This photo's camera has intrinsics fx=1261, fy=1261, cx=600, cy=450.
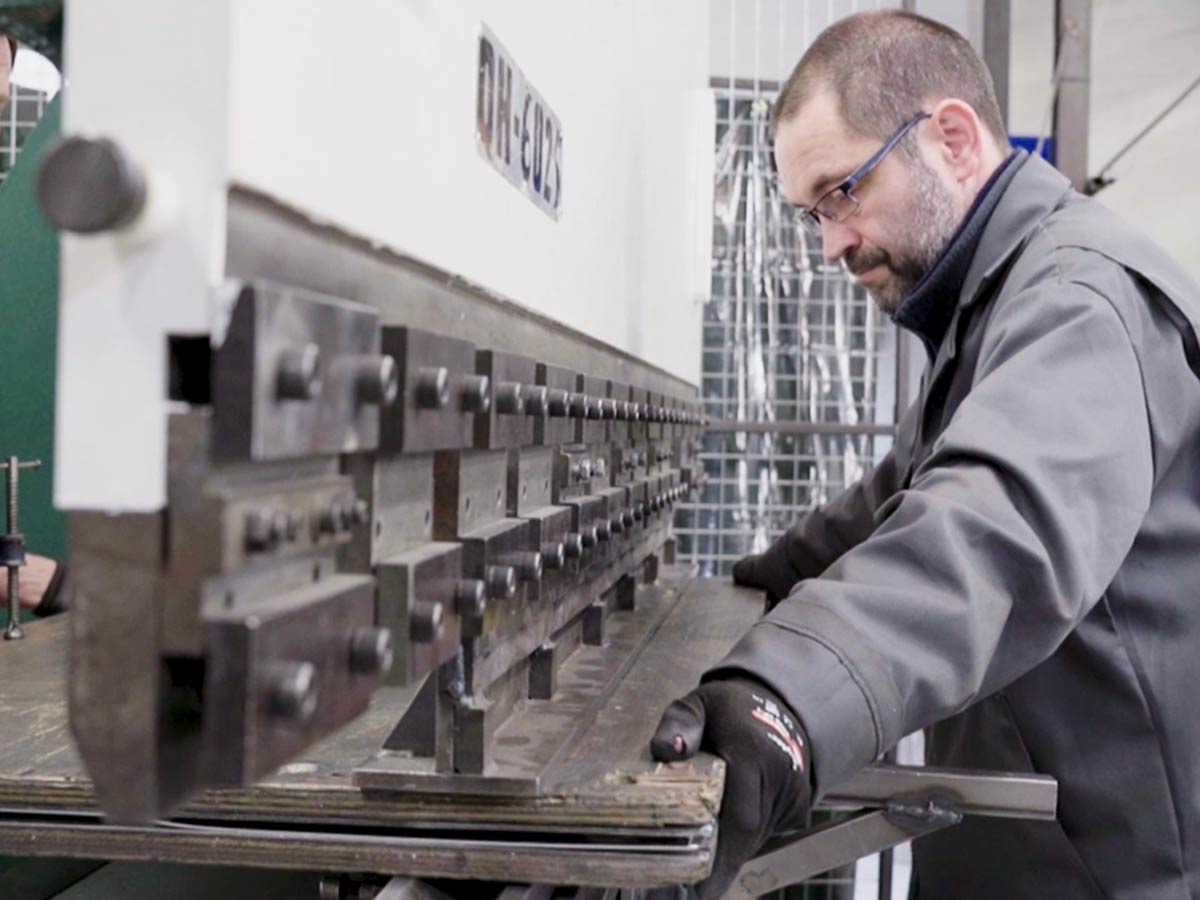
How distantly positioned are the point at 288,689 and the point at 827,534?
1578 millimetres

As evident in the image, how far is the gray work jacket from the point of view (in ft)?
3.10

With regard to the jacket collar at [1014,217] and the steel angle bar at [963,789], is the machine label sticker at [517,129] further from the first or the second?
the steel angle bar at [963,789]

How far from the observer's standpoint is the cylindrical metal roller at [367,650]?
0.62 m

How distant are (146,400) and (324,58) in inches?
8.3

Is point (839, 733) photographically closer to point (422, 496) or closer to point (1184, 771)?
point (422, 496)

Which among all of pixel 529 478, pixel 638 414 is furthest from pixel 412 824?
pixel 638 414

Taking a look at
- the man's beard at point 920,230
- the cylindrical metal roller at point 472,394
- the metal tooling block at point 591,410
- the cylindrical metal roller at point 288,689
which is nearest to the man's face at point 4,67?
the metal tooling block at point 591,410

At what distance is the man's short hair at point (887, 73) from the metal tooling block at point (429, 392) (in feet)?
2.82

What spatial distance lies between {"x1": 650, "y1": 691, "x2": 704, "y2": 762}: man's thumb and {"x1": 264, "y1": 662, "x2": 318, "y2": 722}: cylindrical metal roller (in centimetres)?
43

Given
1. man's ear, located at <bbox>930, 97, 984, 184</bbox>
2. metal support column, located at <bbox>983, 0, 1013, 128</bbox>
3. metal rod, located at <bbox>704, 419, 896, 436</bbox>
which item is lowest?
metal rod, located at <bbox>704, 419, 896, 436</bbox>

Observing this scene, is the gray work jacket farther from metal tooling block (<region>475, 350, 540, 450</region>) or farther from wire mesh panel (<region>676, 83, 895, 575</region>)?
wire mesh panel (<region>676, 83, 895, 575</region>)

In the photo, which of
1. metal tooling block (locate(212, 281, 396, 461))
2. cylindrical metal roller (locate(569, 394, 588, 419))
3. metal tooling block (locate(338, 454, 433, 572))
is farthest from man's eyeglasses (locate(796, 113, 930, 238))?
metal tooling block (locate(212, 281, 396, 461))

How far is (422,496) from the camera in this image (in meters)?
0.77

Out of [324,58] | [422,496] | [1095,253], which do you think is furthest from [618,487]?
[324,58]
